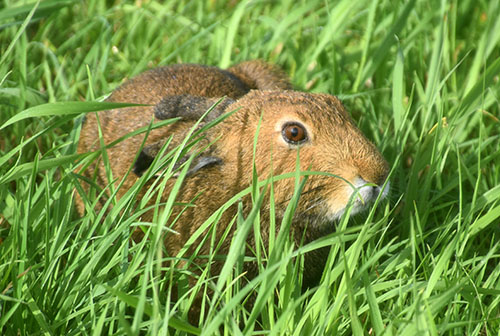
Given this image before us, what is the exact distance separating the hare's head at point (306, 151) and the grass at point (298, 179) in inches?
5.3

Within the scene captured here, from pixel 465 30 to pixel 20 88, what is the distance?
345 centimetres

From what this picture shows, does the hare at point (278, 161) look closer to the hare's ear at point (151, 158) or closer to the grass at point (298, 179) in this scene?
the hare's ear at point (151, 158)

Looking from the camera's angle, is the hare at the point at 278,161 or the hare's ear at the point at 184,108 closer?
the hare at the point at 278,161

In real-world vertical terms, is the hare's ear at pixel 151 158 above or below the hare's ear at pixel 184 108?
below

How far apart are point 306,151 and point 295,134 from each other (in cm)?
10

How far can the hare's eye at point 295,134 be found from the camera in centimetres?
358

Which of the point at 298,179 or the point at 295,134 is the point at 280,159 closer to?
the point at 295,134

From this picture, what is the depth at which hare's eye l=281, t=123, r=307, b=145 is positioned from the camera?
358cm

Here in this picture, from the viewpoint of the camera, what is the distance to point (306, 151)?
3.58 meters

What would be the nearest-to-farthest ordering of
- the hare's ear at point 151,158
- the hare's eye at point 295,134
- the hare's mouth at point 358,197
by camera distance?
the hare's mouth at point 358,197 → the hare's eye at point 295,134 → the hare's ear at point 151,158

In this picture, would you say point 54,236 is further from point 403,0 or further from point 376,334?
point 403,0

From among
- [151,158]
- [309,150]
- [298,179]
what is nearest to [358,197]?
[309,150]

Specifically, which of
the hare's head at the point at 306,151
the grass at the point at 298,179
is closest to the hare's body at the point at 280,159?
the hare's head at the point at 306,151

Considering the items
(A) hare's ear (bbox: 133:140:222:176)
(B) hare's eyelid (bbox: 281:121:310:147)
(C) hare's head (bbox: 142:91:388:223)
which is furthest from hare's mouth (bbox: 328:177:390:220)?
(A) hare's ear (bbox: 133:140:222:176)
